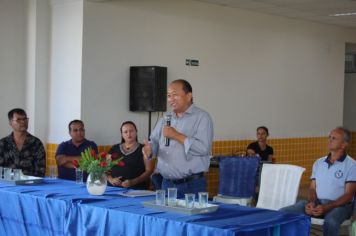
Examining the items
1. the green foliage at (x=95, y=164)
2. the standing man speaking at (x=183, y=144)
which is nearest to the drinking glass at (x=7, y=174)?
the green foliage at (x=95, y=164)

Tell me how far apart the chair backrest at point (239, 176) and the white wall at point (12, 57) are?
2488mm

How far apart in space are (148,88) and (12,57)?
1588mm

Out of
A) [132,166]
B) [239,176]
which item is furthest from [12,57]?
[239,176]

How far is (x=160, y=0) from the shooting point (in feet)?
24.3

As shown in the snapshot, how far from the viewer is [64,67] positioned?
6.82 meters

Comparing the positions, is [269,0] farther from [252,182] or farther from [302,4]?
[252,182]

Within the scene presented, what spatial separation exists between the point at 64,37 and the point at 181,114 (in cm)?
281

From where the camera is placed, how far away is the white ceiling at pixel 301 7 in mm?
7918

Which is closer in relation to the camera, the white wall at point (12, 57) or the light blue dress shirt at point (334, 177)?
the light blue dress shirt at point (334, 177)

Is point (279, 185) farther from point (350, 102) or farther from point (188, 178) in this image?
point (350, 102)

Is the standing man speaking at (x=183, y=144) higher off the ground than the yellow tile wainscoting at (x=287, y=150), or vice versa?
the standing man speaking at (x=183, y=144)

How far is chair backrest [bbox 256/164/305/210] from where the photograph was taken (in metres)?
5.26

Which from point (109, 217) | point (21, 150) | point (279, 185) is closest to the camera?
point (109, 217)

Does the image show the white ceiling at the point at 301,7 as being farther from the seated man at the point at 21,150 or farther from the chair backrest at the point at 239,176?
the seated man at the point at 21,150
